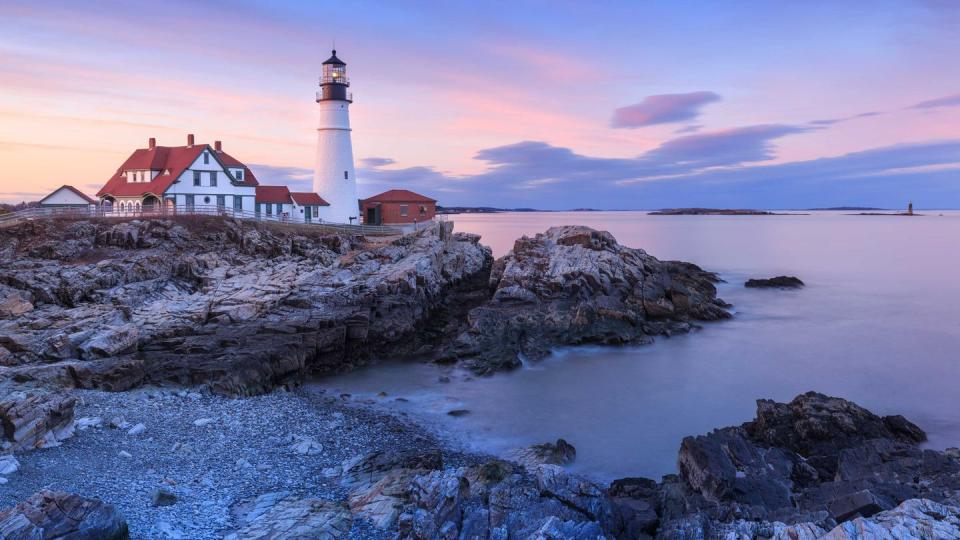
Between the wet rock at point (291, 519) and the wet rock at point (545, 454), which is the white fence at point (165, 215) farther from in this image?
the wet rock at point (291, 519)

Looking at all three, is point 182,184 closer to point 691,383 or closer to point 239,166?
point 239,166

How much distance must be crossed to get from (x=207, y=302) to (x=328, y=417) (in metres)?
8.86

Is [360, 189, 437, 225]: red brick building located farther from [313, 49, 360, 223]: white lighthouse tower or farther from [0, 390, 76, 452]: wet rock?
[0, 390, 76, 452]: wet rock

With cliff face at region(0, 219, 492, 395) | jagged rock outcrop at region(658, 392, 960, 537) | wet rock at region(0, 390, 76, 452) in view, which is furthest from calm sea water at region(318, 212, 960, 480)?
wet rock at region(0, 390, 76, 452)

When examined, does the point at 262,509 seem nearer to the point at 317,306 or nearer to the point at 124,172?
the point at 317,306

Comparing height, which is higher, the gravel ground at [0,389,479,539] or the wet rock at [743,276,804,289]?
the wet rock at [743,276,804,289]

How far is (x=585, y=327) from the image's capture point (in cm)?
2225

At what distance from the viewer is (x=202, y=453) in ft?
37.1

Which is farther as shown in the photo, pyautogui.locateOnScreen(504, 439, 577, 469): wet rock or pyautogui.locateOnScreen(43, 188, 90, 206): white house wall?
pyautogui.locateOnScreen(43, 188, 90, 206): white house wall

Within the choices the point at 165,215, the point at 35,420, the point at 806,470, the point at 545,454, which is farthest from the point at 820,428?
the point at 165,215

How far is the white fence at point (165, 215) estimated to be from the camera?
27.4 meters

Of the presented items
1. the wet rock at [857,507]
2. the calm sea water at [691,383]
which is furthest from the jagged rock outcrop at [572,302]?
the wet rock at [857,507]

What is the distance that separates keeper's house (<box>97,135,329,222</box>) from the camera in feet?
105

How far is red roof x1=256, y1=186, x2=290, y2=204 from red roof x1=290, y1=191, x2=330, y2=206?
0.45 m
